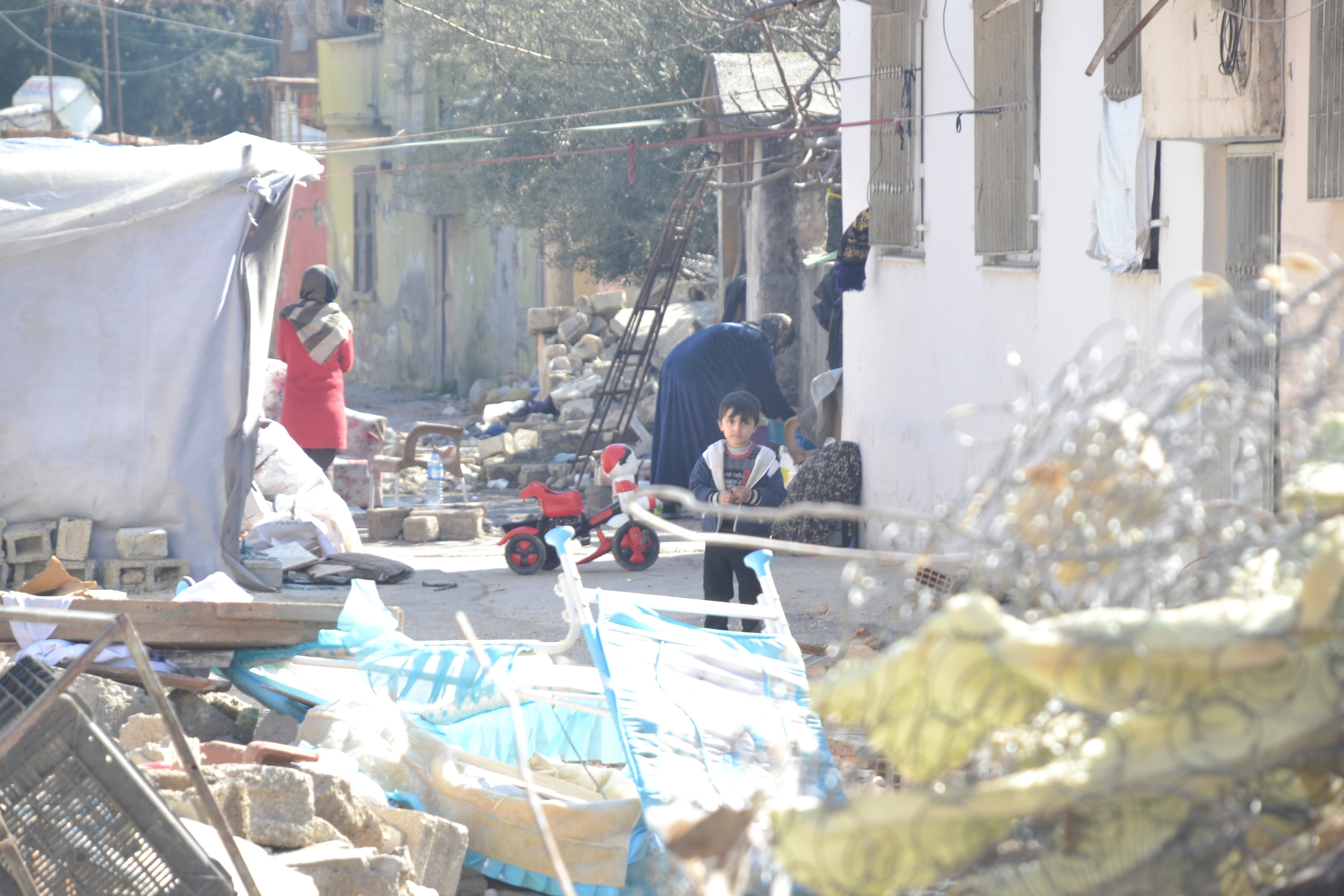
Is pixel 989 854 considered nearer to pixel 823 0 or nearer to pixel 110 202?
pixel 110 202

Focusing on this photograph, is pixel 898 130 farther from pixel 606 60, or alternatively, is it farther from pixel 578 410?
pixel 606 60

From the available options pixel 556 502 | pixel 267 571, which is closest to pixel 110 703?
pixel 267 571

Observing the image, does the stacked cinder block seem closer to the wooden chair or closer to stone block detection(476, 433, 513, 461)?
the wooden chair

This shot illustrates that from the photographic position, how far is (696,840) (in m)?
1.34

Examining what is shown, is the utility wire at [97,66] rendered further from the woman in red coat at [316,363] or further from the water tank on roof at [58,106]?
the woman in red coat at [316,363]

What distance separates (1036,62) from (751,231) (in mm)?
6885

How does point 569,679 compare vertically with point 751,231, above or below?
below

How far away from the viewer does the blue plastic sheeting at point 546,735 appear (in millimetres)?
4352

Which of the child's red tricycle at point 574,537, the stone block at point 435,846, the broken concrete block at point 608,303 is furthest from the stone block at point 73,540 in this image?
the broken concrete block at point 608,303

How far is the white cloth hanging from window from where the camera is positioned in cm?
544

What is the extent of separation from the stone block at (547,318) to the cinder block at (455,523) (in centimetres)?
790

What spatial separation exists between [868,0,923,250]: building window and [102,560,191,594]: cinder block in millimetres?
4775

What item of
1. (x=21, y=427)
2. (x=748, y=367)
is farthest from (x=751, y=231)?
(x=21, y=427)

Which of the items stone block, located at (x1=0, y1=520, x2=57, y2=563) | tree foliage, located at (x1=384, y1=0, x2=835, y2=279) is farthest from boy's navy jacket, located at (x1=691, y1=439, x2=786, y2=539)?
tree foliage, located at (x1=384, y1=0, x2=835, y2=279)
